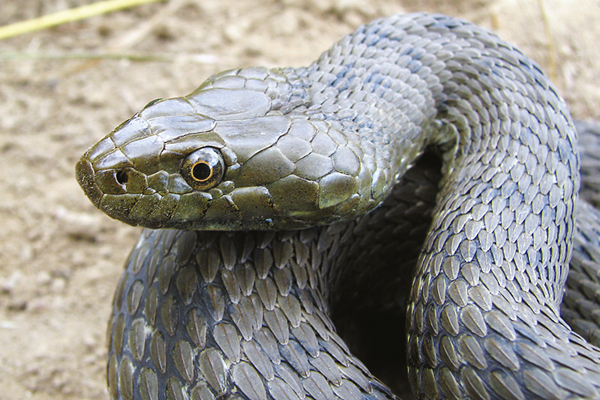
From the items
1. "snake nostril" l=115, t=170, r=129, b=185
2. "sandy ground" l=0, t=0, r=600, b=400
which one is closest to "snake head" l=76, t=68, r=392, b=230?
"snake nostril" l=115, t=170, r=129, b=185

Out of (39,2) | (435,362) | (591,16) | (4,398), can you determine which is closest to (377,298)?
(435,362)

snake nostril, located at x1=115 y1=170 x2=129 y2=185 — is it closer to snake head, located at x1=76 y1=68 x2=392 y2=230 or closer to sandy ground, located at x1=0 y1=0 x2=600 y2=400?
snake head, located at x1=76 y1=68 x2=392 y2=230

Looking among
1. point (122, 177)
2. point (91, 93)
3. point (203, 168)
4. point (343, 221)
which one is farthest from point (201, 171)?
point (91, 93)

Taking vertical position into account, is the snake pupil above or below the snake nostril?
above

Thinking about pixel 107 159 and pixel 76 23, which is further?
pixel 76 23

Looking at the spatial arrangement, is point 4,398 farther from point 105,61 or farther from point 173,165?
point 105,61

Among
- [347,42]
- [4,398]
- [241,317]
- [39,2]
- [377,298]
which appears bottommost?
[4,398]
